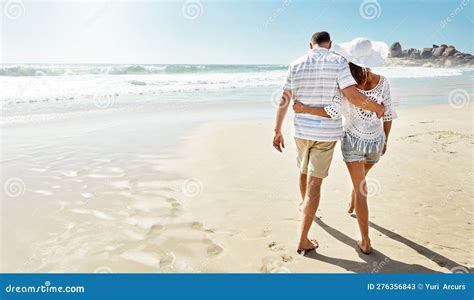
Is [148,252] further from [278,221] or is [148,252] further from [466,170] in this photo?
[466,170]

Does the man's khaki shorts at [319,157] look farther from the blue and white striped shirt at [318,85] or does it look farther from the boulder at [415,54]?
the boulder at [415,54]

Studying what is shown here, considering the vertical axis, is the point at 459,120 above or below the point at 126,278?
above

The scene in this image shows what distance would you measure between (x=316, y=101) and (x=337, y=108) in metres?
0.18

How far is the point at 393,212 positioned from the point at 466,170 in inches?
77.7

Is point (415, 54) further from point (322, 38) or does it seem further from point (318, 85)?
point (318, 85)

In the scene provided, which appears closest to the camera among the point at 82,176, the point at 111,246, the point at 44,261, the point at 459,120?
the point at 44,261

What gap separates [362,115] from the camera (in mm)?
3246

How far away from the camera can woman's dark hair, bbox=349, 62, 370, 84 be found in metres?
3.14

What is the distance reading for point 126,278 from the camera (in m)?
2.98

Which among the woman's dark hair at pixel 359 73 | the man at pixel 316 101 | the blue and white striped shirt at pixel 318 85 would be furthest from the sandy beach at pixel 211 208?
the woman's dark hair at pixel 359 73

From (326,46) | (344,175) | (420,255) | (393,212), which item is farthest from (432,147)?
(326,46)

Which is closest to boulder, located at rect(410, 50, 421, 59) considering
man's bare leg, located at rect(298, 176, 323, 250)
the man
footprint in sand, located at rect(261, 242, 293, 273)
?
the man

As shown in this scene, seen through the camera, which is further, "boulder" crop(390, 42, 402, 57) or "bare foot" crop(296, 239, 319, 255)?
"boulder" crop(390, 42, 402, 57)

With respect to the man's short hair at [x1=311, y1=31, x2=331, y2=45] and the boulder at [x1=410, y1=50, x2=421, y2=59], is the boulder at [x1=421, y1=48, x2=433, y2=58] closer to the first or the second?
the boulder at [x1=410, y1=50, x2=421, y2=59]
